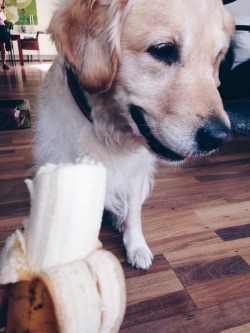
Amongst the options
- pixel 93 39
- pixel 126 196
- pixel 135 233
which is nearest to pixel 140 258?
pixel 135 233

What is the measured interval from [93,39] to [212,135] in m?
0.39

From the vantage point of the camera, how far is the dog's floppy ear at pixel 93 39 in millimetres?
788

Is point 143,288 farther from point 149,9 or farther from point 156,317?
point 149,9

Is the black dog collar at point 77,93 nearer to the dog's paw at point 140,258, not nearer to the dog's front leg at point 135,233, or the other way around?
the dog's front leg at point 135,233

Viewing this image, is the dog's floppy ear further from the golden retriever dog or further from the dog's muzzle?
the dog's muzzle

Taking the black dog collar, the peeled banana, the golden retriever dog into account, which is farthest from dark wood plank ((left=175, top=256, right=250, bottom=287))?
the peeled banana

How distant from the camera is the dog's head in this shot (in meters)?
0.78

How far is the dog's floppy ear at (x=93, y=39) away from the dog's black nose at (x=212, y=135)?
28cm

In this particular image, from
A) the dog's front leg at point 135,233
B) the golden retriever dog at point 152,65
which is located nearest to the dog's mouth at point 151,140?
the golden retriever dog at point 152,65

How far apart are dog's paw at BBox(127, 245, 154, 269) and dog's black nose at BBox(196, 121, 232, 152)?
17.8 inches

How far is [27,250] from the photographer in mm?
365

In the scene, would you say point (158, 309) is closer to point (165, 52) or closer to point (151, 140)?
point (151, 140)

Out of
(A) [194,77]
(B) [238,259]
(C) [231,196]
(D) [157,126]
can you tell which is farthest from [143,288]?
(C) [231,196]

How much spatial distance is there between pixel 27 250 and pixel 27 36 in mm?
9585
